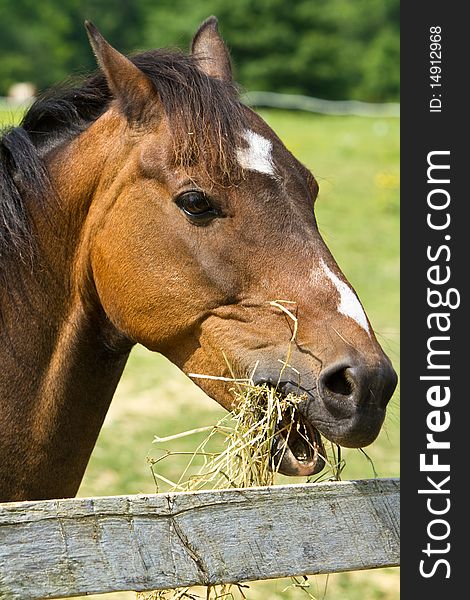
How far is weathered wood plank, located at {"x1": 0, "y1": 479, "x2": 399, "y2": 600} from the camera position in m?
2.25

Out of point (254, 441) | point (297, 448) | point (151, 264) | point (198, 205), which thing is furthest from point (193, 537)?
point (198, 205)

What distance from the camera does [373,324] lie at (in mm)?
13203

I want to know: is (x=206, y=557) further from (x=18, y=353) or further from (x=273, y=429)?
(x=18, y=353)

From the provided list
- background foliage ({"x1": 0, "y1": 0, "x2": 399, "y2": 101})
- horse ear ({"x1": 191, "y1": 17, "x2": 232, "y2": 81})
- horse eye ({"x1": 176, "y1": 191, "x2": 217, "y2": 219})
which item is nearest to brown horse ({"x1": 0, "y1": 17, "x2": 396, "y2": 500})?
horse eye ({"x1": 176, "y1": 191, "x2": 217, "y2": 219})

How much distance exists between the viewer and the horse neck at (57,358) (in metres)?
3.19

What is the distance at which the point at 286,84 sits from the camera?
192ft

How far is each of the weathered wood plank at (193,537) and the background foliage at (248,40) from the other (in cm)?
4773

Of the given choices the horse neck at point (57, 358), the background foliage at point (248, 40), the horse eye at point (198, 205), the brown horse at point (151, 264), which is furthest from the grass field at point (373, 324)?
the background foliage at point (248, 40)

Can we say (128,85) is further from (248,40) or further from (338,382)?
(248,40)

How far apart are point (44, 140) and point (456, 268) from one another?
1.63 meters

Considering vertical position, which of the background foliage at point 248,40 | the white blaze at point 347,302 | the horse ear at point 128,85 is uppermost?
the background foliage at point 248,40

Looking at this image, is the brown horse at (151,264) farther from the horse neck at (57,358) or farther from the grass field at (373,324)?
the grass field at (373,324)

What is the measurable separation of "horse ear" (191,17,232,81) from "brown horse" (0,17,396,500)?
0.21 m

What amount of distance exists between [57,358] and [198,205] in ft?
2.53
